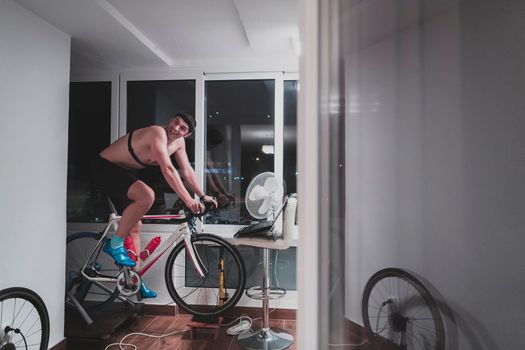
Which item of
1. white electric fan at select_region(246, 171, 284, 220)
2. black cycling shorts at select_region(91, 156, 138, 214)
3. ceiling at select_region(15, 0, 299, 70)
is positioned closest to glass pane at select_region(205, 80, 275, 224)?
ceiling at select_region(15, 0, 299, 70)

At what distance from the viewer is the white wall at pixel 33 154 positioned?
1706 millimetres

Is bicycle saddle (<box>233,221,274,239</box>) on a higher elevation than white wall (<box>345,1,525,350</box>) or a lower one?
lower

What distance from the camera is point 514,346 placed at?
23.1 inches

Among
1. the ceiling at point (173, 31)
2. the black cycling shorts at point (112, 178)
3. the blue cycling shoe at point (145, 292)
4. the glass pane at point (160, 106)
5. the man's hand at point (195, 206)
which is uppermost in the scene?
the ceiling at point (173, 31)

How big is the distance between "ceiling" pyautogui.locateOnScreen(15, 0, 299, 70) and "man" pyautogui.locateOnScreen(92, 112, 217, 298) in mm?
606

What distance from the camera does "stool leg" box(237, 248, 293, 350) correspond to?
7.11ft

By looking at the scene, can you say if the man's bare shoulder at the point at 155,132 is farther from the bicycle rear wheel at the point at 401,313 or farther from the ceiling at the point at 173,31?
the bicycle rear wheel at the point at 401,313

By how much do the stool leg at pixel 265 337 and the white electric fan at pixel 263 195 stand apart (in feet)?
1.03

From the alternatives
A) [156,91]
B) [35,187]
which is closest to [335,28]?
[35,187]

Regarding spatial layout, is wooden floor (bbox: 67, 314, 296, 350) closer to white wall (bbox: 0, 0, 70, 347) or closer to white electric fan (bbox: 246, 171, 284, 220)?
white wall (bbox: 0, 0, 70, 347)

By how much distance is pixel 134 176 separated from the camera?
8.06ft

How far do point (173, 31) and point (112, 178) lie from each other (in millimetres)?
1203

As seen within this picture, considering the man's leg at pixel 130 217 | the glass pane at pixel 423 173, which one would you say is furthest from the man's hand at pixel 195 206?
the glass pane at pixel 423 173

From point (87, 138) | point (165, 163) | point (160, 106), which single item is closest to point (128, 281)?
point (165, 163)
